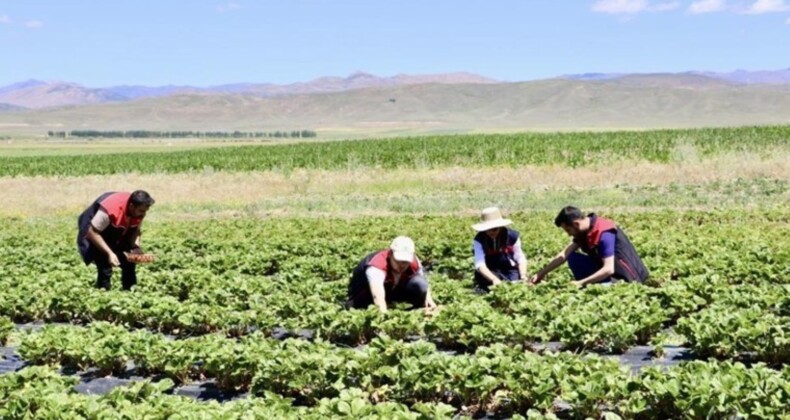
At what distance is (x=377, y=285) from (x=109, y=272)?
173 inches

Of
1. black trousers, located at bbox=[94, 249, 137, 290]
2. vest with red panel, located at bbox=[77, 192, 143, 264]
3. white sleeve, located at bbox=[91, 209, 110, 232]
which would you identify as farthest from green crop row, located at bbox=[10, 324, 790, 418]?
black trousers, located at bbox=[94, 249, 137, 290]

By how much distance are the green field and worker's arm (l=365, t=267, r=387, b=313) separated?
374 mm

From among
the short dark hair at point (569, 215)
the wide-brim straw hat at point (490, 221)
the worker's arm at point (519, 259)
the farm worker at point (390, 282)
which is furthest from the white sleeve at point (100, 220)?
the short dark hair at point (569, 215)

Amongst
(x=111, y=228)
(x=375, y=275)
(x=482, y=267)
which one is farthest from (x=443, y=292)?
(x=111, y=228)

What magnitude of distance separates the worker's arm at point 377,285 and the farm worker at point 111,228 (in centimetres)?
306

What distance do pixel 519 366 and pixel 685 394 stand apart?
125 cm

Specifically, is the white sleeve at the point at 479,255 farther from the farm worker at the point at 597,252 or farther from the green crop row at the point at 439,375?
the green crop row at the point at 439,375

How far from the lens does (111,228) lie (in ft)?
37.7

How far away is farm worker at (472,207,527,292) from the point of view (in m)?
10.8

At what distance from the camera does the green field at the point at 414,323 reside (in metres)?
6.22

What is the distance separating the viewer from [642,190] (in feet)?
86.5

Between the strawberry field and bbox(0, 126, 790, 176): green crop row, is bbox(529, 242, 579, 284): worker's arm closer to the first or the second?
the strawberry field

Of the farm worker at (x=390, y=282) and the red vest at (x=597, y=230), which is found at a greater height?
the red vest at (x=597, y=230)

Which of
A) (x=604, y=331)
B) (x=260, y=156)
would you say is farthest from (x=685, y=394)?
(x=260, y=156)
